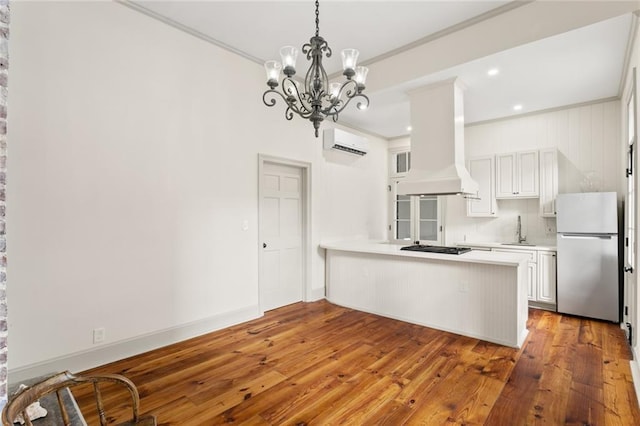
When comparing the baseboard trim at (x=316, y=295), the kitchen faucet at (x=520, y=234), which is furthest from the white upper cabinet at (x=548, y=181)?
the baseboard trim at (x=316, y=295)

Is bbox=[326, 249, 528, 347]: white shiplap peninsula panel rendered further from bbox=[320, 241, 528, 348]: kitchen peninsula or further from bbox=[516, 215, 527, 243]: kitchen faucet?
bbox=[516, 215, 527, 243]: kitchen faucet

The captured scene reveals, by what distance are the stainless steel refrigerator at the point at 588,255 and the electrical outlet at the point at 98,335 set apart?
525 centimetres

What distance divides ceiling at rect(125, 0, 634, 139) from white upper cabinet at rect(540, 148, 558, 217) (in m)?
0.80

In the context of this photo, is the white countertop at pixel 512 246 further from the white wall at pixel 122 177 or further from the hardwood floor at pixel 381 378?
the white wall at pixel 122 177

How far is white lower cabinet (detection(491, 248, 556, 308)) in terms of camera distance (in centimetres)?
431

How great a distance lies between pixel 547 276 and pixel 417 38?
3.56m

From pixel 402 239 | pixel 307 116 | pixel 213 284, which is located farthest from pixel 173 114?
pixel 402 239

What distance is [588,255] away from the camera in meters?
3.98

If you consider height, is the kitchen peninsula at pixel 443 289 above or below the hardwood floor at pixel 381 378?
above

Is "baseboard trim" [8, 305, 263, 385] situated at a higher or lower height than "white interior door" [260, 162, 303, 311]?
lower

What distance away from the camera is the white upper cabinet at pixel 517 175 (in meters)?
4.75

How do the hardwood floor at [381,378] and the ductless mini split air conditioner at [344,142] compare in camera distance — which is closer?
the hardwood floor at [381,378]

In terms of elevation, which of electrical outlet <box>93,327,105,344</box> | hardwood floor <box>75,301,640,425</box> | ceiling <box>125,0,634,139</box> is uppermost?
ceiling <box>125,0,634,139</box>

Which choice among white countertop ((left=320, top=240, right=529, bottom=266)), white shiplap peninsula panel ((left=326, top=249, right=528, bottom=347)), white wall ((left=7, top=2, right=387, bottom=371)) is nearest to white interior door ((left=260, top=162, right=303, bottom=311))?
white wall ((left=7, top=2, right=387, bottom=371))
